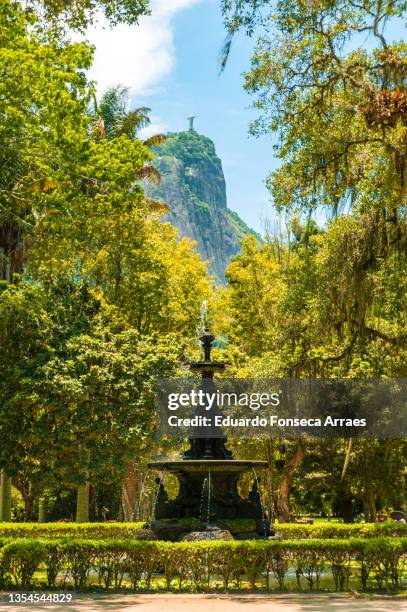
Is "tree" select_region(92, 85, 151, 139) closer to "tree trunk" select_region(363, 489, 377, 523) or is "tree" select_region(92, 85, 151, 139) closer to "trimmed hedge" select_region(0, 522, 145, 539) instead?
"trimmed hedge" select_region(0, 522, 145, 539)

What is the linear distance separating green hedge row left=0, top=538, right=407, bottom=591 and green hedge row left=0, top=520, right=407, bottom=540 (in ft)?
25.1

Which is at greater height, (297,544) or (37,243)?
(37,243)

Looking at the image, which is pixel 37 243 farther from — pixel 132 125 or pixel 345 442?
pixel 345 442

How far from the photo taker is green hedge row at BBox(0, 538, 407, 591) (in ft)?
37.5

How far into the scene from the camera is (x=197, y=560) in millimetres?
11664

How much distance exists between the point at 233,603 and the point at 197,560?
1.67 m

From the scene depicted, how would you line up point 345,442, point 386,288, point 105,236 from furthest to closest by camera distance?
point 345,442 < point 105,236 < point 386,288

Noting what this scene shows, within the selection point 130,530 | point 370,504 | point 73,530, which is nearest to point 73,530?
point 73,530

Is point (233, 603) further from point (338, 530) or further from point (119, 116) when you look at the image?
point (119, 116)

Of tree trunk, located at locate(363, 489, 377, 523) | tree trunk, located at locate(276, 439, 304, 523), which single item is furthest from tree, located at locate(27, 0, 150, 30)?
tree trunk, located at locate(363, 489, 377, 523)

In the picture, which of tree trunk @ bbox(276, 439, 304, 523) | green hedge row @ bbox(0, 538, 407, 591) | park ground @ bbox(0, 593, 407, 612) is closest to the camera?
park ground @ bbox(0, 593, 407, 612)

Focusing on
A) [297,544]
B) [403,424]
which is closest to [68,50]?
[297,544]

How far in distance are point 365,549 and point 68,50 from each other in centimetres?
1043

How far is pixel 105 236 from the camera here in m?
27.7
